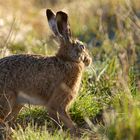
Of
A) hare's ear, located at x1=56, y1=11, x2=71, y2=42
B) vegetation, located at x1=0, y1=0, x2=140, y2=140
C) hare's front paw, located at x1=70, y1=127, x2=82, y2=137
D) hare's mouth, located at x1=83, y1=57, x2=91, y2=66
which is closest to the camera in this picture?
vegetation, located at x1=0, y1=0, x2=140, y2=140

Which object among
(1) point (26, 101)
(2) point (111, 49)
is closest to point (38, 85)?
(1) point (26, 101)

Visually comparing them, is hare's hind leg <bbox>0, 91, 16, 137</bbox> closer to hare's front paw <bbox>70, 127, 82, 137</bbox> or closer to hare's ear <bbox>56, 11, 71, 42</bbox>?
hare's front paw <bbox>70, 127, 82, 137</bbox>

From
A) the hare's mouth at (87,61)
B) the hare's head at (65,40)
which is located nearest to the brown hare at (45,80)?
the hare's head at (65,40)

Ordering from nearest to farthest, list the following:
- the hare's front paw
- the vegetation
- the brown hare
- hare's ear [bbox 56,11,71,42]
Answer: the vegetation, the hare's front paw, the brown hare, hare's ear [bbox 56,11,71,42]

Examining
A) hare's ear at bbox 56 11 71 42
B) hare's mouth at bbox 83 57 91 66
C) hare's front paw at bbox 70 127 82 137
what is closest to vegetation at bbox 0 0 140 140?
hare's front paw at bbox 70 127 82 137

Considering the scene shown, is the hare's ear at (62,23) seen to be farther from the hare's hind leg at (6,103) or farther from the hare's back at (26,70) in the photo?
the hare's hind leg at (6,103)

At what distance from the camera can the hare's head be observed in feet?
21.8

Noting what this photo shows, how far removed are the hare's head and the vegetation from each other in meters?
0.43

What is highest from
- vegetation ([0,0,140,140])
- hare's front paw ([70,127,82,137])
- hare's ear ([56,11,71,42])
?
hare's ear ([56,11,71,42])

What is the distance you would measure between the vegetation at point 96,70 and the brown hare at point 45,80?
21 centimetres

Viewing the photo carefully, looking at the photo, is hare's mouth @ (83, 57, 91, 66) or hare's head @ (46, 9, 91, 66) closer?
hare's head @ (46, 9, 91, 66)

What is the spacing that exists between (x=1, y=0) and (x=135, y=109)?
30.7 feet

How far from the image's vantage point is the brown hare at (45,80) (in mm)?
6195

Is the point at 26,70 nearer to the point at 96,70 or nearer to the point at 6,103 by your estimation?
the point at 6,103
